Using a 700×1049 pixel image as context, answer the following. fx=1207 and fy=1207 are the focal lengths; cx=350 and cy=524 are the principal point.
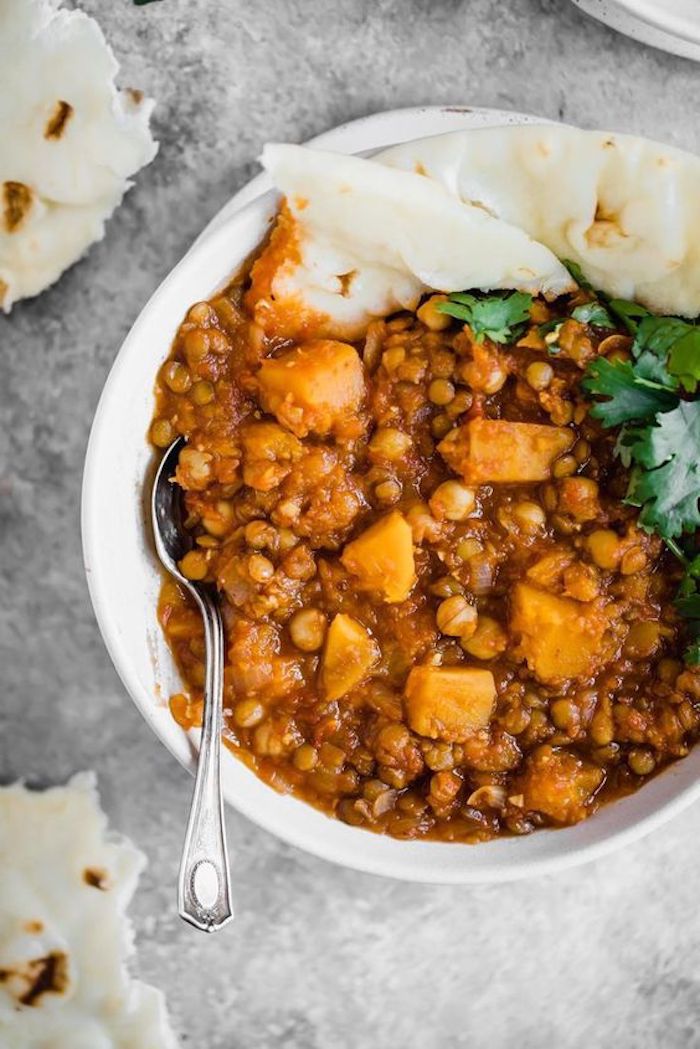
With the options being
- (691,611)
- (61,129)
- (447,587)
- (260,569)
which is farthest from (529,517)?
(61,129)

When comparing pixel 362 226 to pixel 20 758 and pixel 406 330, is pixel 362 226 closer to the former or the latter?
pixel 406 330

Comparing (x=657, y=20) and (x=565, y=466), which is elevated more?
(x=657, y=20)

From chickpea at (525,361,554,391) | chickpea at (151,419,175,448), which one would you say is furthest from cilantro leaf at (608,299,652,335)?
chickpea at (151,419,175,448)

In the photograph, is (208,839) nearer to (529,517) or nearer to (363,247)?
(529,517)

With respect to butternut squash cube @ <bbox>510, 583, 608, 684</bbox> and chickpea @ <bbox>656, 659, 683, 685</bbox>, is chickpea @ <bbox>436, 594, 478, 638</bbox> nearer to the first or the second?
butternut squash cube @ <bbox>510, 583, 608, 684</bbox>

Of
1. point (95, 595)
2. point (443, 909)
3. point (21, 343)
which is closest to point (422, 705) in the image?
point (95, 595)

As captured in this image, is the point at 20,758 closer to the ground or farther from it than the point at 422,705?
closer to the ground

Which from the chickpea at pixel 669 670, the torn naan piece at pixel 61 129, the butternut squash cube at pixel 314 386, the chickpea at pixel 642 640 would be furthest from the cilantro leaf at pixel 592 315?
the torn naan piece at pixel 61 129
